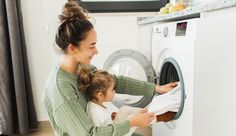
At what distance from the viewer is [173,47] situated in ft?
4.47

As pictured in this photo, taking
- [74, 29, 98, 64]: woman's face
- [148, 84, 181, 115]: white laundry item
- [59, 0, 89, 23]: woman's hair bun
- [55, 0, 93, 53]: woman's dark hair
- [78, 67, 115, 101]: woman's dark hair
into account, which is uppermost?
[59, 0, 89, 23]: woman's hair bun

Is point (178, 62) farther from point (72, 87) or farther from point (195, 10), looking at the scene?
point (72, 87)

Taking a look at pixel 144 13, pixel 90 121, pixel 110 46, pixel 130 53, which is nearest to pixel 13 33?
pixel 110 46

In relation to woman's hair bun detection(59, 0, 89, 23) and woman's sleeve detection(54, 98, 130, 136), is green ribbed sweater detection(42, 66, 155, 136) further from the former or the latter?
woman's hair bun detection(59, 0, 89, 23)

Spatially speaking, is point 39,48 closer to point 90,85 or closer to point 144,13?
point 144,13

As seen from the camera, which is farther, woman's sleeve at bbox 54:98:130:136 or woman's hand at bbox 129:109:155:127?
woman's hand at bbox 129:109:155:127

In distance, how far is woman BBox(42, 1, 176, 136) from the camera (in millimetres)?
1061

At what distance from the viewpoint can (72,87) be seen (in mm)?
1128

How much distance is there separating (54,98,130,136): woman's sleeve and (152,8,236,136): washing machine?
15.2 inches

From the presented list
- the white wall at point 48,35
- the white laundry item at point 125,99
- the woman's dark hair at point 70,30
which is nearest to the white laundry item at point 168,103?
the white laundry item at point 125,99

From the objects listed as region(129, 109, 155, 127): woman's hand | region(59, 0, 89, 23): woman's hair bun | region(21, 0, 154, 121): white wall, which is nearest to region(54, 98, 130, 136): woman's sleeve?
region(129, 109, 155, 127): woman's hand

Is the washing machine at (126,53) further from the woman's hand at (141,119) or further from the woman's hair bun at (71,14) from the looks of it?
the woman's hair bun at (71,14)

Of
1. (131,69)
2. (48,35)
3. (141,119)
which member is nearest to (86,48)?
(141,119)

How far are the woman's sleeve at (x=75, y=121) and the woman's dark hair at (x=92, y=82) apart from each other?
0.45 ft
